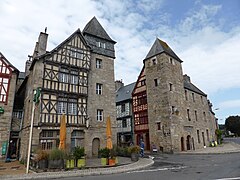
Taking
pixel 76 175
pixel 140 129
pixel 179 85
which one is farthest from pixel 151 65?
pixel 76 175

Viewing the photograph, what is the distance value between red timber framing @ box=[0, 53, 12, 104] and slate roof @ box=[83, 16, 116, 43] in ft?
21.9

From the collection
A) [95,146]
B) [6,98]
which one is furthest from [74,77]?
[95,146]

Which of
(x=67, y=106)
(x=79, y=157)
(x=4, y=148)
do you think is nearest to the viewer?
(x=79, y=157)

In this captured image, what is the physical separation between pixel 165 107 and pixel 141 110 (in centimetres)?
387

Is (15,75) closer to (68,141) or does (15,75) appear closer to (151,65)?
(68,141)

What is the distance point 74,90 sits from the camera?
47.6 feet

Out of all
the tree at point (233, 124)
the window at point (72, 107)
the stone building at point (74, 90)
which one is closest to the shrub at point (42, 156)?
the stone building at point (74, 90)

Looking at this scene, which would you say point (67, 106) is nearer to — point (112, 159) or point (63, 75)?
point (63, 75)

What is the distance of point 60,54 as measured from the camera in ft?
47.4

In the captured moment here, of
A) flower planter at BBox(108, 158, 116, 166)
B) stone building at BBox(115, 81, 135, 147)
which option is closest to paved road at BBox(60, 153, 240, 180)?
flower planter at BBox(108, 158, 116, 166)

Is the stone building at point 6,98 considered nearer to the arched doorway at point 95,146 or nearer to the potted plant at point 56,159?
the arched doorway at point 95,146

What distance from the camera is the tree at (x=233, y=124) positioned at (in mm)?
51344

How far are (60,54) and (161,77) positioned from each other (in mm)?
10924

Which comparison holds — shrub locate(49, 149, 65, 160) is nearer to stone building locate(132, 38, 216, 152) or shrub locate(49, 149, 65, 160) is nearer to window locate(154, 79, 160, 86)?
stone building locate(132, 38, 216, 152)
